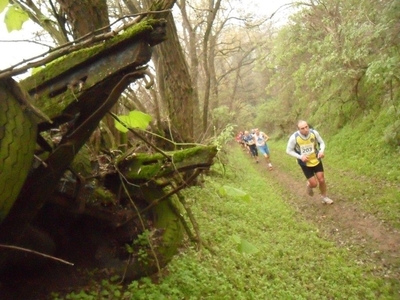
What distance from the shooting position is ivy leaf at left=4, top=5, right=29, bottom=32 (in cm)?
222

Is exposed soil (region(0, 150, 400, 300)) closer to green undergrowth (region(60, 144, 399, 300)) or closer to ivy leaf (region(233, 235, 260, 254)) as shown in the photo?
green undergrowth (region(60, 144, 399, 300))

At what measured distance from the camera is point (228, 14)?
60.7ft

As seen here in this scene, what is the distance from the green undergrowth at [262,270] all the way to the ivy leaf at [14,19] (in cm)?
163

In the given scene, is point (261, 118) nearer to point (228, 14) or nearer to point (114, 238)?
point (228, 14)

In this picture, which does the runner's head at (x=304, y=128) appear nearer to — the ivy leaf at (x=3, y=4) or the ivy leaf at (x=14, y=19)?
the ivy leaf at (x=14, y=19)

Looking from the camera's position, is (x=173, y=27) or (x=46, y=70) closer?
(x=46, y=70)

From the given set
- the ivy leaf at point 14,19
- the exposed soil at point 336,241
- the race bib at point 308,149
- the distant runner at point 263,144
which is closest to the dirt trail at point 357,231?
the exposed soil at point 336,241

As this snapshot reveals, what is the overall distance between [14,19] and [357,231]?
7046mm

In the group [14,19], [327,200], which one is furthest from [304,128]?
[14,19]

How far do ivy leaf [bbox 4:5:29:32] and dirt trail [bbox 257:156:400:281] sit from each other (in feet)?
18.8

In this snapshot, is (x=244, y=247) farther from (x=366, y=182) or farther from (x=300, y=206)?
(x=366, y=182)

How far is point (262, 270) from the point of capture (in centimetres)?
602

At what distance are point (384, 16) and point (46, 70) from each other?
9471 millimetres

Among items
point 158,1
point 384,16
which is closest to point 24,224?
point 158,1
